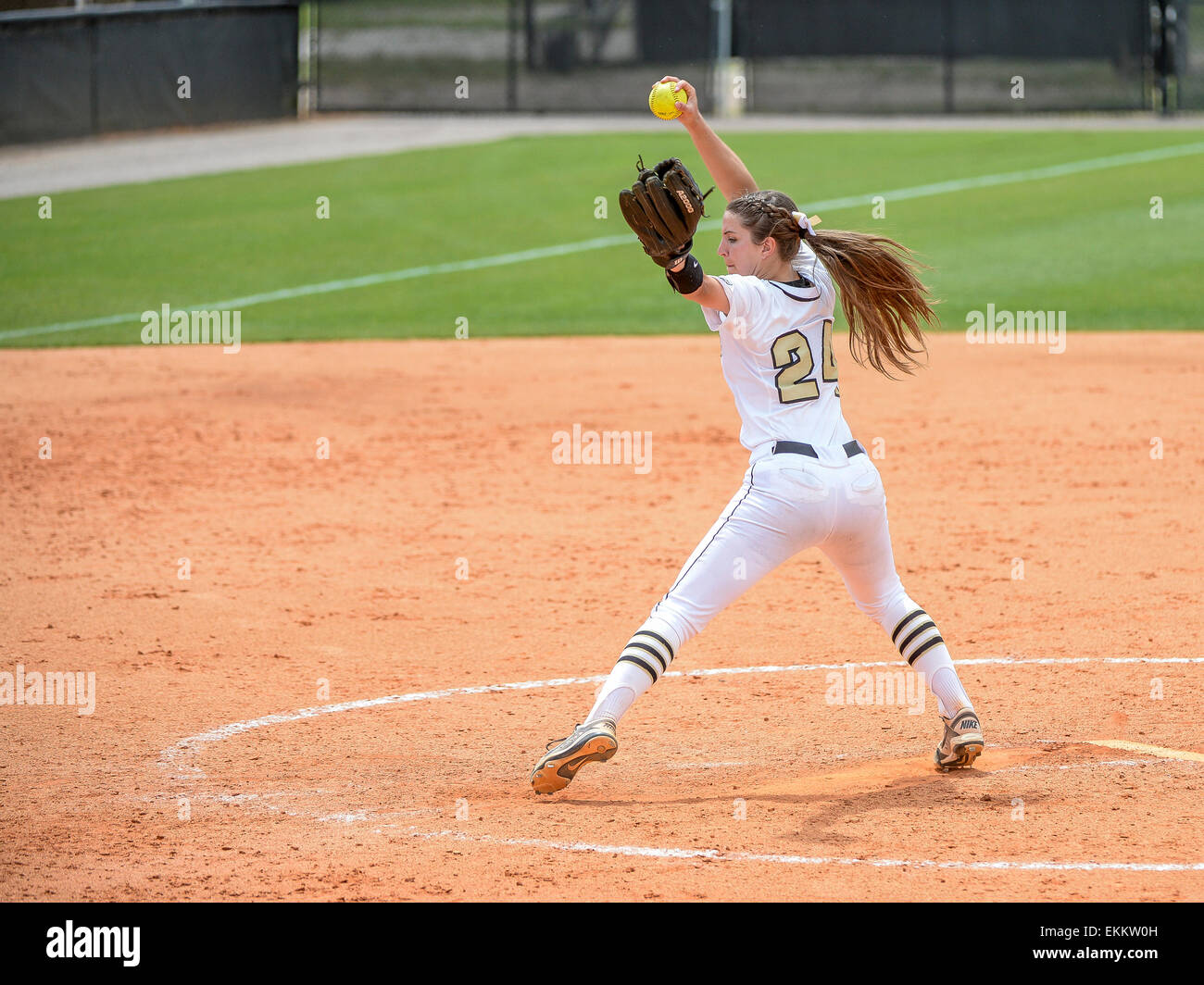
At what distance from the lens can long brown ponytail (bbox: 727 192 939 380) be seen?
530 cm

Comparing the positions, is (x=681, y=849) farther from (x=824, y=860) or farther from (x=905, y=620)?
(x=905, y=620)

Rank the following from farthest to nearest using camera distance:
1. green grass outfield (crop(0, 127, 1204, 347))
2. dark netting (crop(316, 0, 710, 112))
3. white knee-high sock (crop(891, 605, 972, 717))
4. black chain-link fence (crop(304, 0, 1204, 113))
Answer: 1. dark netting (crop(316, 0, 710, 112))
2. black chain-link fence (crop(304, 0, 1204, 113))
3. green grass outfield (crop(0, 127, 1204, 347))
4. white knee-high sock (crop(891, 605, 972, 717))

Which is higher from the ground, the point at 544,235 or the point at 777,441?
the point at 544,235

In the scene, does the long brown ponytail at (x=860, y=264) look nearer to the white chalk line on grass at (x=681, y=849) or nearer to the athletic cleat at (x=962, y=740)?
the athletic cleat at (x=962, y=740)

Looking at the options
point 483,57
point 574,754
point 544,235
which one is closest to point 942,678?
point 574,754

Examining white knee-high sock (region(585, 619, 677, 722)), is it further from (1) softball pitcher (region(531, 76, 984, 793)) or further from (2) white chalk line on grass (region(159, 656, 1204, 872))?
(2) white chalk line on grass (region(159, 656, 1204, 872))

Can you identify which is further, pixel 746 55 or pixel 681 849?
pixel 746 55

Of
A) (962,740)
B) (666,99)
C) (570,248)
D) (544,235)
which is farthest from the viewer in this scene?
(544,235)

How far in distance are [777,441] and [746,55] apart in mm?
26548

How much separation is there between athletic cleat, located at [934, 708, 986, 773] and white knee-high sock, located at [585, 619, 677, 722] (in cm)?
102

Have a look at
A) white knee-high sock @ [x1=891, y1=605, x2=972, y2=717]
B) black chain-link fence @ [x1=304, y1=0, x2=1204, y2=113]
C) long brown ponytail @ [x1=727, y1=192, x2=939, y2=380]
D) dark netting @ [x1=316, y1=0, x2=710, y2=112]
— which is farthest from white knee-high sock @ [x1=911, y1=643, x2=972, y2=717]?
dark netting @ [x1=316, y1=0, x2=710, y2=112]

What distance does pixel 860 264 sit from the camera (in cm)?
541

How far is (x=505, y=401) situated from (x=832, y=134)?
1647 cm
